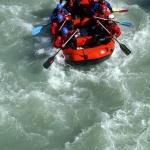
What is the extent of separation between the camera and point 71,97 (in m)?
9.91

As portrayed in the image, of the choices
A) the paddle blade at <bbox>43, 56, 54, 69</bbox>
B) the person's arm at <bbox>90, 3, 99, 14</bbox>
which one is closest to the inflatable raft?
the paddle blade at <bbox>43, 56, 54, 69</bbox>

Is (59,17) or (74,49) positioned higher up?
(59,17)

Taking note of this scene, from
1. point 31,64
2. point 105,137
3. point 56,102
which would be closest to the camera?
point 105,137

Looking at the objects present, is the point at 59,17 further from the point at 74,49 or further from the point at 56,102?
the point at 56,102

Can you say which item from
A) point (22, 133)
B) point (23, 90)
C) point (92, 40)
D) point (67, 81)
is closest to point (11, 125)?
point (22, 133)

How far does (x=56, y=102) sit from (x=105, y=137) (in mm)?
1930

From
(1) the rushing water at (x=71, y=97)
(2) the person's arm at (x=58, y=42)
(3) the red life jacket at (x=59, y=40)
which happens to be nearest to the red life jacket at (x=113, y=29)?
(1) the rushing water at (x=71, y=97)

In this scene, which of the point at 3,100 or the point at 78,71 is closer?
the point at 3,100

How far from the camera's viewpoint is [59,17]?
1068 centimetres

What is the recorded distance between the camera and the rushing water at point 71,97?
881cm

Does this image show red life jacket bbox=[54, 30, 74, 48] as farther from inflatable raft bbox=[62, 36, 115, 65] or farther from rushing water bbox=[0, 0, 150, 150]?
rushing water bbox=[0, 0, 150, 150]

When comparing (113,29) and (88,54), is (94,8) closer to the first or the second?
(113,29)

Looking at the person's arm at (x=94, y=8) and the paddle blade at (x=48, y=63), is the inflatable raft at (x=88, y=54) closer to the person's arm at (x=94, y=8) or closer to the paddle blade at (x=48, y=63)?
the paddle blade at (x=48, y=63)

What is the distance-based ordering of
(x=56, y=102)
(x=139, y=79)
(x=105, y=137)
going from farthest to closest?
(x=139, y=79) → (x=56, y=102) → (x=105, y=137)
